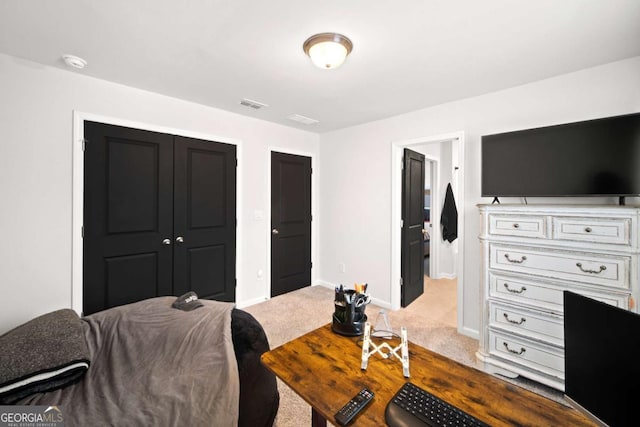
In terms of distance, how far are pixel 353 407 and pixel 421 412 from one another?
0.22 m

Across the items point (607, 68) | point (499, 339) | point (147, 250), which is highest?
point (607, 68)

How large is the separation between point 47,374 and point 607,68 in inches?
161

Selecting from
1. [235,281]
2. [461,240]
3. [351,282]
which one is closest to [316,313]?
[351,282]

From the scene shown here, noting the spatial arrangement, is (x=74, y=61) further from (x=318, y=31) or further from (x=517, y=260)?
(x=517, y=260)

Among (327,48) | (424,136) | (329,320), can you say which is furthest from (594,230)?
(329,320)

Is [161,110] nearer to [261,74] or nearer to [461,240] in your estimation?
[261,74]

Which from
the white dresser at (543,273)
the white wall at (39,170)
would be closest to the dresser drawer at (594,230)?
the white dresser at (543,273)

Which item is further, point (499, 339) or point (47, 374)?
point (499, 339)

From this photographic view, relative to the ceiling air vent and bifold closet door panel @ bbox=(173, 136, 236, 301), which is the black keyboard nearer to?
bifold closet door panel @ bbox=(173, 136, 236, 301)

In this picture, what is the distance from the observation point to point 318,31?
5.72ft

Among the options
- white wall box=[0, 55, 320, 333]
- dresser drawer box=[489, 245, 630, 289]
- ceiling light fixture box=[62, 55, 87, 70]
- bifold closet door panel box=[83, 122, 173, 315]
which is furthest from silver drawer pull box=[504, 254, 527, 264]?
ceiling light fixture box=[62, 55, 87, 70]

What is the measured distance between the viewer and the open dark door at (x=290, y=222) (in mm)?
3896

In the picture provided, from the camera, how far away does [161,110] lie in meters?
2.83

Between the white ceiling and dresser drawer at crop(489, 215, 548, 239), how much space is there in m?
1.24
